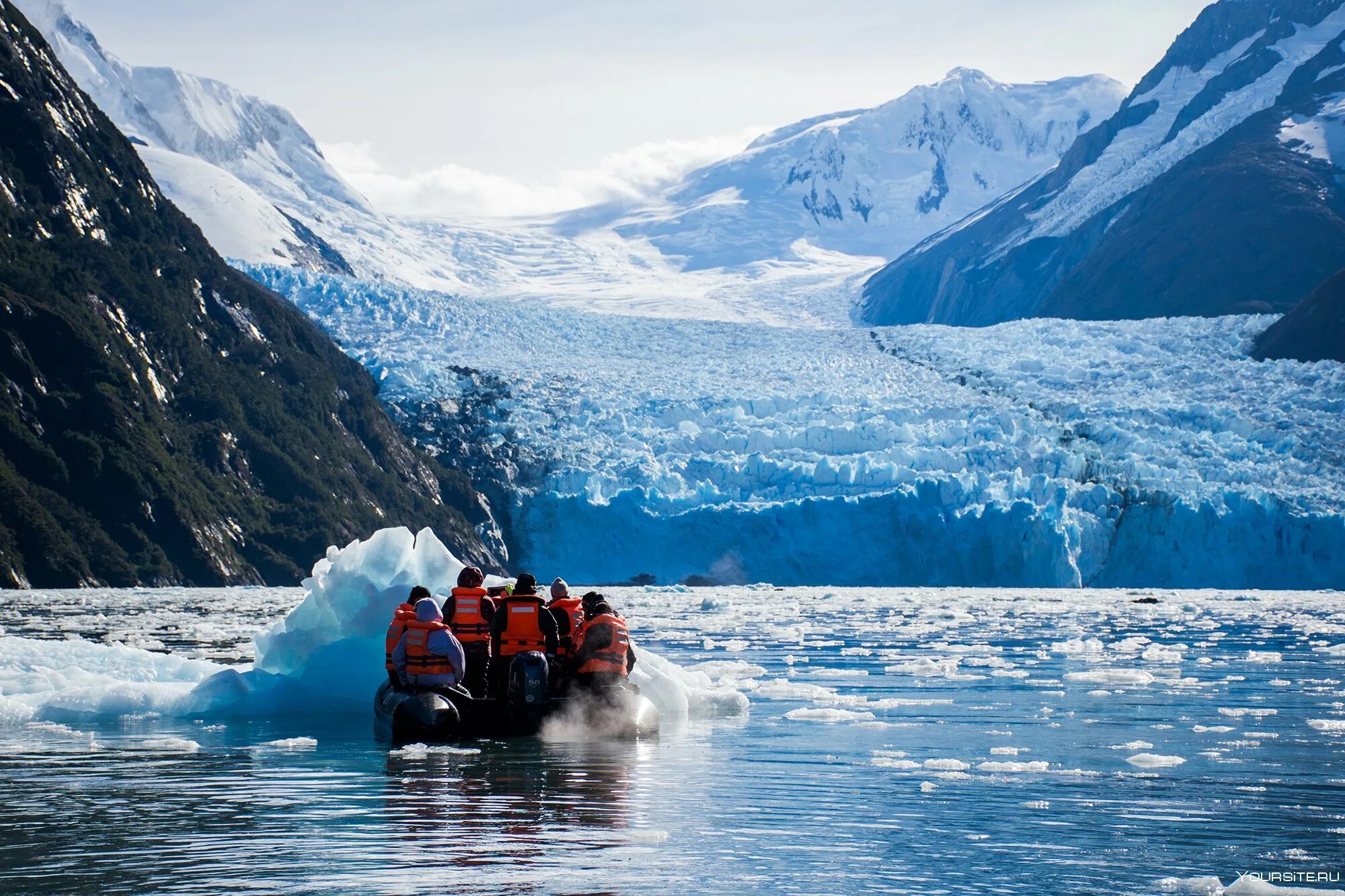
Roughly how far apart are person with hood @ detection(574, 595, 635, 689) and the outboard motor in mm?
344

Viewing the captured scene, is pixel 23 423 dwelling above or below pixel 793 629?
above

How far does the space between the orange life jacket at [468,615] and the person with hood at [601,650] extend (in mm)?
916

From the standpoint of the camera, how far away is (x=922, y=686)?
1838 cm

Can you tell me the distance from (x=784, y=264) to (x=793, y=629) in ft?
385

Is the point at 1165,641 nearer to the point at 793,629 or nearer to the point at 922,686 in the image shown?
the point at 793,629

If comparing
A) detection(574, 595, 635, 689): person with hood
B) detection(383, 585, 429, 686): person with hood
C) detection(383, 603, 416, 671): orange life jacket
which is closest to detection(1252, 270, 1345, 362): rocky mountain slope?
detection(574, 595, 635, 689): person with hood

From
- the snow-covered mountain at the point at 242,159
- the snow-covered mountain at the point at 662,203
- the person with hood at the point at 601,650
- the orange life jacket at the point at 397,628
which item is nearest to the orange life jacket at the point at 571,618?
the person with hood at the point at 601,650

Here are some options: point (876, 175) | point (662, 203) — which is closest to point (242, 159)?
point (662, 203)

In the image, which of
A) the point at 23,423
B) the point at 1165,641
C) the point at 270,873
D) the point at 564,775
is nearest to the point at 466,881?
the point at 270,873

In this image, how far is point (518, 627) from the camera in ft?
45.3

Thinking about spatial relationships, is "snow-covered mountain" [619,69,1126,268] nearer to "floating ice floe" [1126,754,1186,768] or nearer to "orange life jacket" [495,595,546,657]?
"orange life jacket" [495,595,546,657]

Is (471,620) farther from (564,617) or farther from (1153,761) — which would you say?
(1153,761)

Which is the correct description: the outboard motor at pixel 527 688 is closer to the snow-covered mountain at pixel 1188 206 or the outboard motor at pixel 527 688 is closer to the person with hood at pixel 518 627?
the person with hood at pixel 518 627

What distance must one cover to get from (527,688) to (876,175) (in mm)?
177082
